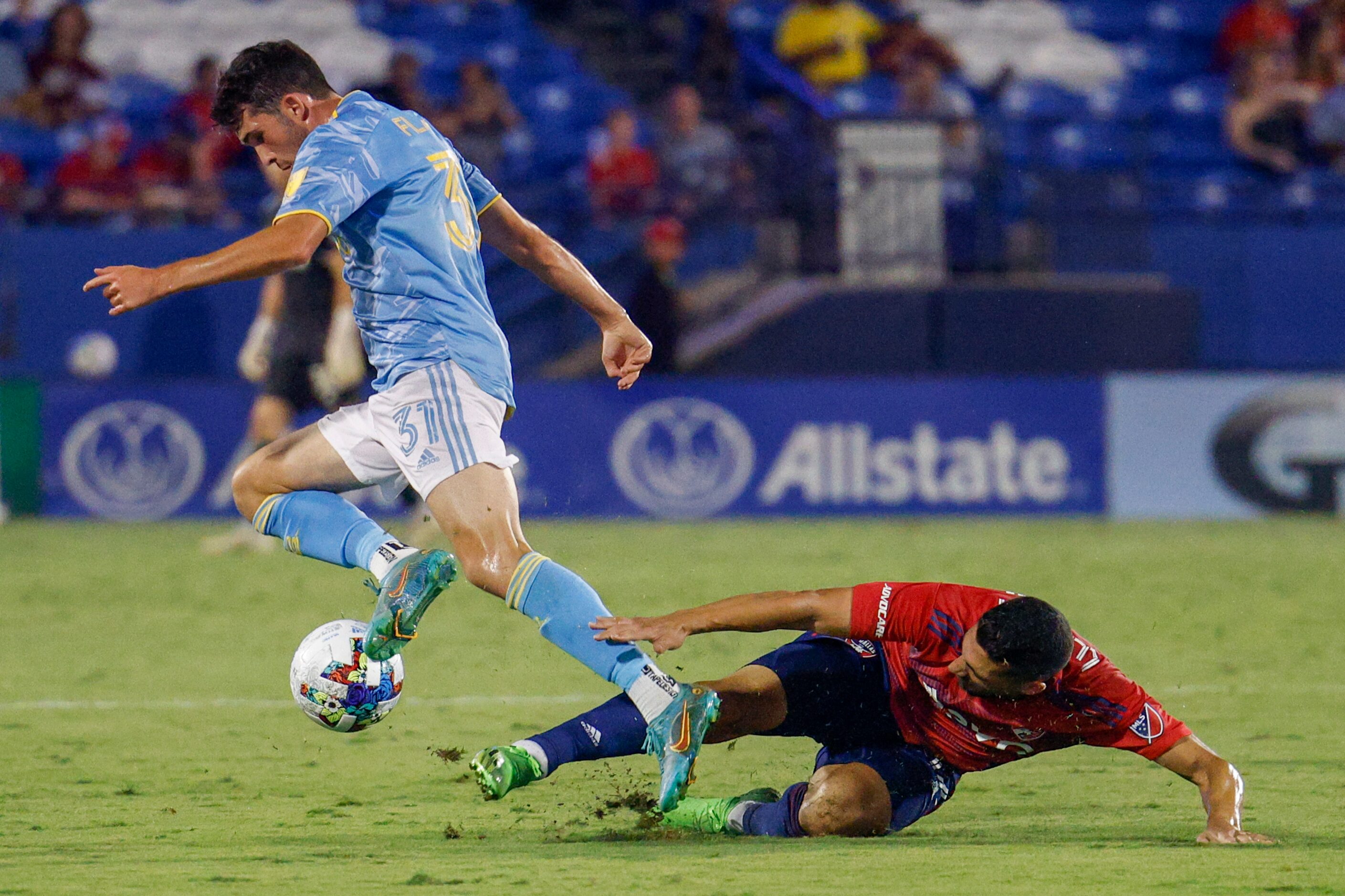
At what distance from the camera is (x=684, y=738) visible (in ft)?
14.8

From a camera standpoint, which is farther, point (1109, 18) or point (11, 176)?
point (1109, 18)

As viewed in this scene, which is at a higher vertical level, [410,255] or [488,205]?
[488,205]

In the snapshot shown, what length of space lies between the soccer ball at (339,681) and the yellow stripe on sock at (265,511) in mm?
344

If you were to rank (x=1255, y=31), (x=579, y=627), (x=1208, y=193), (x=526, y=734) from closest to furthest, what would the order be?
1. (x=579, y=627)
2. (x=526, y=734)
3. (x=1208, y=193)
4. (x=1255, y=31)

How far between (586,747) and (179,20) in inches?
553

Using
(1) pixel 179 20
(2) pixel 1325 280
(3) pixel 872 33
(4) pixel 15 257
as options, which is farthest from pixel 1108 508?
(1) pixel 179 20

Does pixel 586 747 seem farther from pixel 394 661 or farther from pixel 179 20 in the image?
pixel 179 20

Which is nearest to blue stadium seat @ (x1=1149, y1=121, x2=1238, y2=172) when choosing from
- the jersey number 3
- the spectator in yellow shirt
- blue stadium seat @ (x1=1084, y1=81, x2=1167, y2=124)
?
blue stadium seat @ (x1=1084, y1=81, x2=1167, y2=124)

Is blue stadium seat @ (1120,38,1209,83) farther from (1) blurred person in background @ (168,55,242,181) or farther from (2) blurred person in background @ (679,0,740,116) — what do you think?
(1) blurred person in background @ (168,55,242,181)

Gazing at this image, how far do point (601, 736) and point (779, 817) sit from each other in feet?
1.64

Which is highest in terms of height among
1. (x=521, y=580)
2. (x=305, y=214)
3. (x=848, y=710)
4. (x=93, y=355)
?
(x=305, y=214)

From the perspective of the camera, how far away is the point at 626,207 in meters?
14.8

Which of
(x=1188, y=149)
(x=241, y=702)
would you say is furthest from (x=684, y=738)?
(x=1188, y=149)

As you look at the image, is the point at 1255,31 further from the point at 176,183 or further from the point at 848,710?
the point at 848,710
